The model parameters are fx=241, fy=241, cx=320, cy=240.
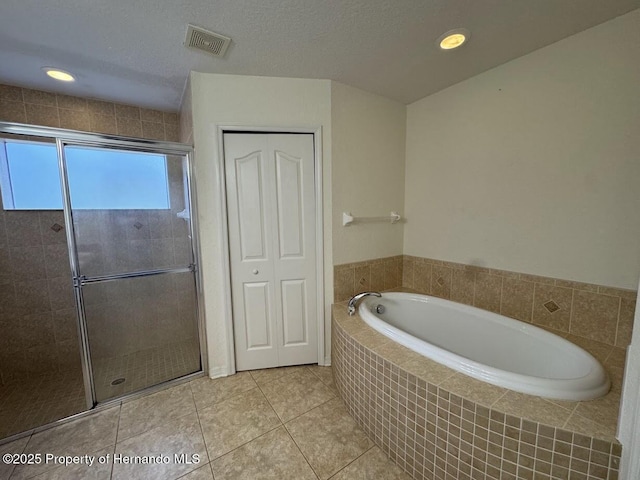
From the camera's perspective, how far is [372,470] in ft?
3.95

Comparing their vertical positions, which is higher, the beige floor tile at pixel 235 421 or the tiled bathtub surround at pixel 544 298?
the tiled bathtub surround at pixel 544 298

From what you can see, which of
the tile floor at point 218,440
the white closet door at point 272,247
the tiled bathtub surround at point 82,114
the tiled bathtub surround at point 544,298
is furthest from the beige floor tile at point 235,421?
the tiled bathtub surround at point 82,114

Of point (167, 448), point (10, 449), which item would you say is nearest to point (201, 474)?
point (167, 448)

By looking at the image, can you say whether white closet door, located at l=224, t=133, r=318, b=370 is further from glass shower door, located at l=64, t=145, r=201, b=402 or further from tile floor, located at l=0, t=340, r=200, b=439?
tile floor, located at l=0, t=340, r=200, b=439

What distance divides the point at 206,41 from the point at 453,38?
4.72 ft

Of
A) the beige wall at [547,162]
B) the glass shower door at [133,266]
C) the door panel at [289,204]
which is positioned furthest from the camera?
the door panel at [289,204]

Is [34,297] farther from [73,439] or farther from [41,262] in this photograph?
[73,439]

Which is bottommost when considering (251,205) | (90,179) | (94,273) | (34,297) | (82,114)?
(34,297)

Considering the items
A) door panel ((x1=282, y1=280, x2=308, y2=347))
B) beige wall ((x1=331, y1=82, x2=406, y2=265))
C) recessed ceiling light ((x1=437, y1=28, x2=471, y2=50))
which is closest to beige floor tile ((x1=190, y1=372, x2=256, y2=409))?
door panel ((x1=282, y1=280, x2=308, y2=347))

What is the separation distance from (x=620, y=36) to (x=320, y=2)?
159 centimetres

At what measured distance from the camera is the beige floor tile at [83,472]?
120 cm

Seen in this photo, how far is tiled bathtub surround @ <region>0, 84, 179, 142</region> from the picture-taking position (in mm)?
1822

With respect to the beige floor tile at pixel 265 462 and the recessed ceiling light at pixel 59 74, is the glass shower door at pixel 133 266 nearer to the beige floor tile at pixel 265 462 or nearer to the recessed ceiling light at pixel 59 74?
the recessed ceiling light at pixel 59 74

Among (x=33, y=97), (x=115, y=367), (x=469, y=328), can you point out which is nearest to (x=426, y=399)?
(x=469, y=328)
